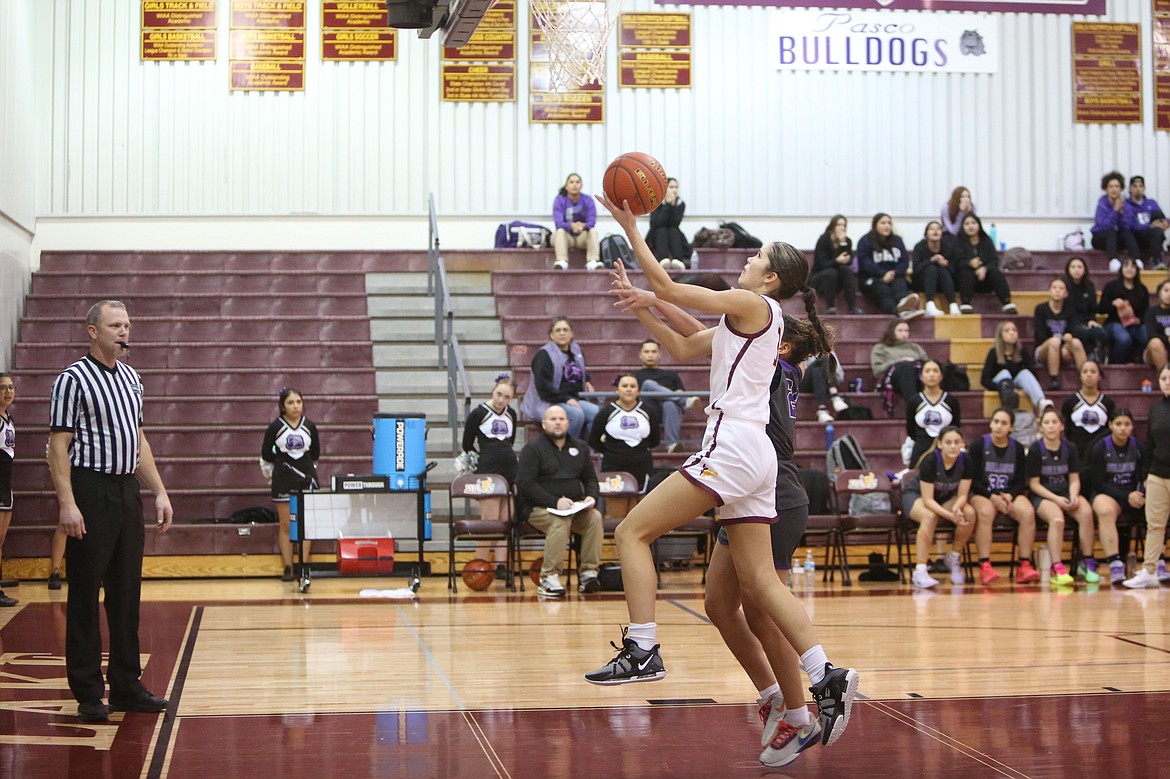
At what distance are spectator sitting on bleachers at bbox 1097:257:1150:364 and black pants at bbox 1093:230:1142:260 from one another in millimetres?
1303

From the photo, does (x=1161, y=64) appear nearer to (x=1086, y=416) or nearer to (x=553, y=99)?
(x=1086, y=416)

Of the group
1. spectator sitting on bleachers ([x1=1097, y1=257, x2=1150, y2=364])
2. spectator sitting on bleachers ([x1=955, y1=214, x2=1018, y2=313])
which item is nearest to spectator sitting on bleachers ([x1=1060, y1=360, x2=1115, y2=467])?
spectator sitting on bleachers ([x1=1097, y1=257, x2=1150, y2=364])

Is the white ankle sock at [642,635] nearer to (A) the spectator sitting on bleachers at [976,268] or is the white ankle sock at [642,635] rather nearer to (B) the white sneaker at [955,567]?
(B) the white sneaker at [955,567]

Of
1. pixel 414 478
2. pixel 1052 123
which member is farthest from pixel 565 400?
pixel 1052 123

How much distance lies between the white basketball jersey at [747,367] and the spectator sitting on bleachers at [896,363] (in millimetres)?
8177

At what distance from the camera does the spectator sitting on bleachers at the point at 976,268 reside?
1433 cm

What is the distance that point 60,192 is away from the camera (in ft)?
49.5

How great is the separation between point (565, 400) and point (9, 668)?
19.3ft

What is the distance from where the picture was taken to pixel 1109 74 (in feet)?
54.8

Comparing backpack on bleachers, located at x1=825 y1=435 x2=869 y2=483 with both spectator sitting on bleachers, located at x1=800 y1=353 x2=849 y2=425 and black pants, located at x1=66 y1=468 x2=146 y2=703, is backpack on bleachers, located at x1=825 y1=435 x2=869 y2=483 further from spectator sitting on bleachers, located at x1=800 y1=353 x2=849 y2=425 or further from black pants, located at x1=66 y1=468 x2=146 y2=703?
black pants, located at x1=66 y1=468 x2=146 y2=703

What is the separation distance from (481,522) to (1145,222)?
9465 millimetres

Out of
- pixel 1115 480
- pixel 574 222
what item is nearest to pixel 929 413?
pixel 1115 480

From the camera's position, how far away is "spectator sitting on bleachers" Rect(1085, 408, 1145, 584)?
10766 mm

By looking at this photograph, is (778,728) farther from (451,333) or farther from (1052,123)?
(1052,123)
